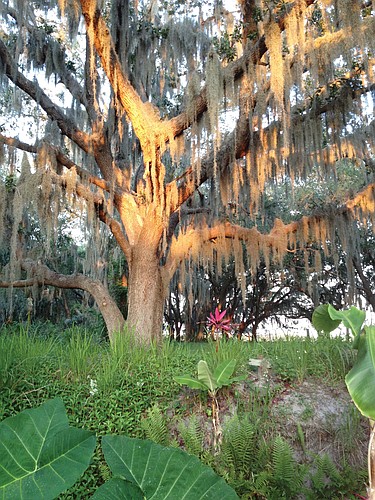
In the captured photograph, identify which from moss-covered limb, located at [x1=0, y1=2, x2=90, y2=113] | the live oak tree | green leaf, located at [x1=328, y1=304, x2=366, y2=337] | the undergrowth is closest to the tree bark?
the live oak tree

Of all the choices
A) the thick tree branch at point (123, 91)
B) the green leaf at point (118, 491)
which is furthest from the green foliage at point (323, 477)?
the thick tree branch at point (123, 91)

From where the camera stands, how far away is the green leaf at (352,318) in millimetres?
2842

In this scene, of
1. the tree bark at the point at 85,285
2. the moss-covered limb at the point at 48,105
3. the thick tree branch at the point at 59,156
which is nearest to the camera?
the tree bark at the point at 85,285

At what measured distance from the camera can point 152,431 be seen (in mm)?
3396

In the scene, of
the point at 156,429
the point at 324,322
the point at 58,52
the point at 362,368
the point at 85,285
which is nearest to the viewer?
the point at 362,368

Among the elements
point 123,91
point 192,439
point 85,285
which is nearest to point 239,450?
point 192,439

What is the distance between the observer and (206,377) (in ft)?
11.8

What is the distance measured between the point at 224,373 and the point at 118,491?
2.79 meters

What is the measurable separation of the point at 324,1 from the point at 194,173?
262cm

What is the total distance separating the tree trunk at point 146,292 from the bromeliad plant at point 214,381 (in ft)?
8.42

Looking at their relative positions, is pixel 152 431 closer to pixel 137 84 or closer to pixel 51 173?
pixel 51 173

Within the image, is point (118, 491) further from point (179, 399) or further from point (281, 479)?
point (179, 399)

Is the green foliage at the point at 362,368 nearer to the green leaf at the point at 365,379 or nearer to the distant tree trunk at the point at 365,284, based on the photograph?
the green leaf at the point at 365,379

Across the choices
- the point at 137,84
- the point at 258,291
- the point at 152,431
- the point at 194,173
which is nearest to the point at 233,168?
the point at 194,173
